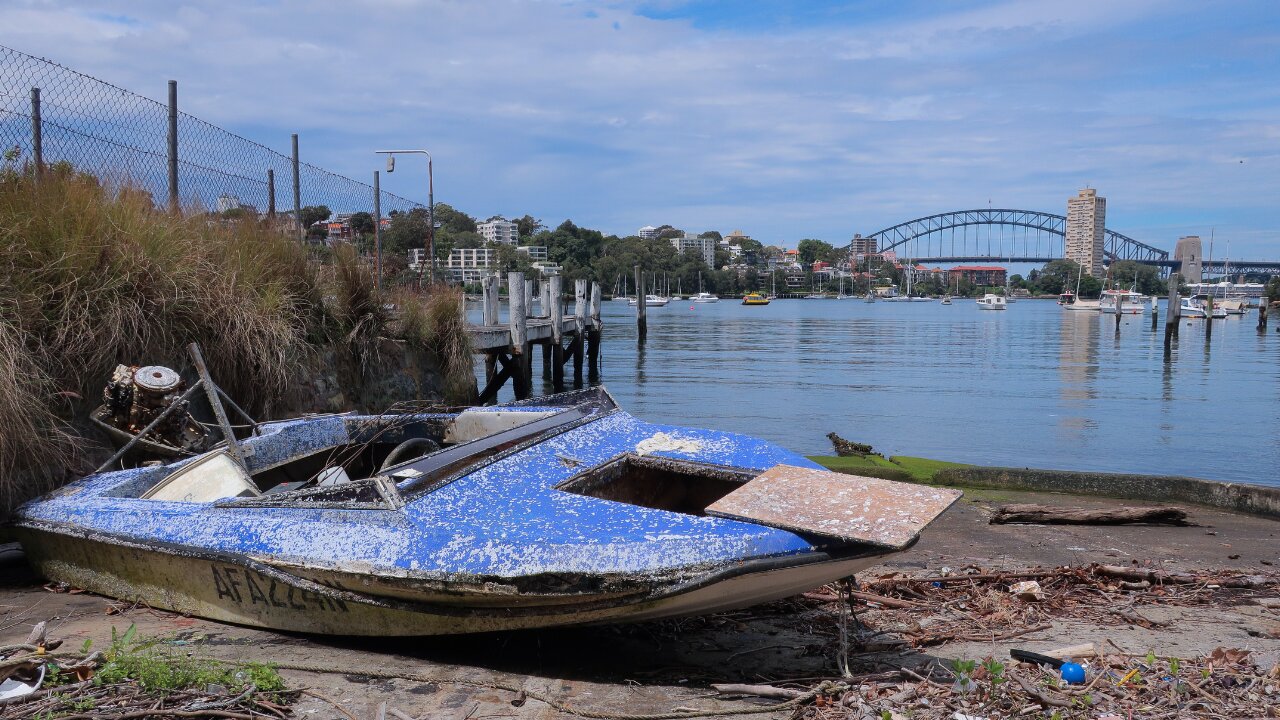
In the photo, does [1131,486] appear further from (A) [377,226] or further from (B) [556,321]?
(B) [556,321]

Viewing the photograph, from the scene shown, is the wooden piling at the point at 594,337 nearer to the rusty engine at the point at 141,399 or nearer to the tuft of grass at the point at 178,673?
the rusty engine at the point at 141,399

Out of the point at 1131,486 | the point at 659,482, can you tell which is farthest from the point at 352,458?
the point at 1131,486

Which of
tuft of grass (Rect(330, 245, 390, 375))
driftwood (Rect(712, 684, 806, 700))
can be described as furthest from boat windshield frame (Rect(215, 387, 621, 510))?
tuft of grass (Rect(330, 245, 390, 375))

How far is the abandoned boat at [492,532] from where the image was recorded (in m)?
3.96

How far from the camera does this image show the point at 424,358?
12.3 meters

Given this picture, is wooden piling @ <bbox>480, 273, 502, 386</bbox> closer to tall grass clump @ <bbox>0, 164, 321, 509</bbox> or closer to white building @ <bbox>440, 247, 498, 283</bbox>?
white building @ <bbox>440, 247, 498, 283</bbox>

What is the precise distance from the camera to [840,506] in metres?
4.22

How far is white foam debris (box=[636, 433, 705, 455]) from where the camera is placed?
5.56 m

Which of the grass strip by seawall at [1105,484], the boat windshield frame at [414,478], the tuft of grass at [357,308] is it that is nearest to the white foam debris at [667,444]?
the boat windshield frame at [414,478]

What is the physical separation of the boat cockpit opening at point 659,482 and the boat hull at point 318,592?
0.89m

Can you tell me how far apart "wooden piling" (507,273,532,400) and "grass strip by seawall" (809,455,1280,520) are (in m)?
8.08

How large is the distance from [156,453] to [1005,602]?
5728mm

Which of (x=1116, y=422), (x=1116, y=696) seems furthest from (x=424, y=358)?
(x=1116, y=422)

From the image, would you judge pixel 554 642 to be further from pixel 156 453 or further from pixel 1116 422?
pixel 1116 422
